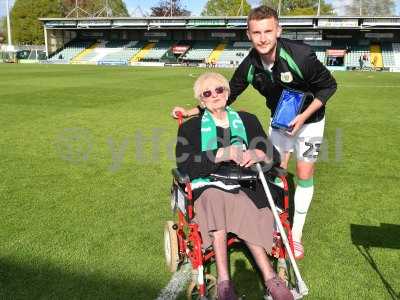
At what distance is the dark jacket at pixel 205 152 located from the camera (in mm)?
3342

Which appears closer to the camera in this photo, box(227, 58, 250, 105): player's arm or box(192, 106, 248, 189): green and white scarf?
box(192, 106, 248, 189): green and white scarf

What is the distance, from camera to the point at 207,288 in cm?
311

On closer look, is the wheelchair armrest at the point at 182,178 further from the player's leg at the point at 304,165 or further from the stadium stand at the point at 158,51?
the stadium stand at the point at 158,51

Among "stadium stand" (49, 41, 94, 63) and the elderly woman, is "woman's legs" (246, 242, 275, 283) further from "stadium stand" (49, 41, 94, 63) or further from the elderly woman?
"stadium stand" (49, 41, 94, 63)

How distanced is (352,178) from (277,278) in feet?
12.2

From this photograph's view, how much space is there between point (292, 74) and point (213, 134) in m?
0.80

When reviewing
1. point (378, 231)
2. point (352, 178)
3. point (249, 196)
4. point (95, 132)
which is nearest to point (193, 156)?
point (249, 196)

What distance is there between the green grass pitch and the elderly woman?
47cm

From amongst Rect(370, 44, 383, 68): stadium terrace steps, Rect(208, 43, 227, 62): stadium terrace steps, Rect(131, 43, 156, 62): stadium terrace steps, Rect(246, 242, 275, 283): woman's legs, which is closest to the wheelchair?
Rect(246, 242, 275, 283): woman's legs

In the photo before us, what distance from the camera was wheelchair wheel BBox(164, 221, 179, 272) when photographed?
11.5 ft

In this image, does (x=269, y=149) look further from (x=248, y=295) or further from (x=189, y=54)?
(x=189, y=54)

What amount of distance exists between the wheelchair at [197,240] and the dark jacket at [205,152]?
8cm

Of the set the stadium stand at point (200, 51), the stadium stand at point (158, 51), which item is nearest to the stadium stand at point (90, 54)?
the stadium stand at point (158, 51)

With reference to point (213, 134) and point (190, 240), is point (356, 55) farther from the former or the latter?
point (190, 240)
